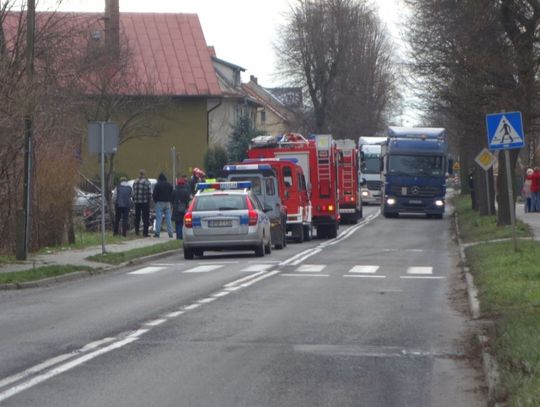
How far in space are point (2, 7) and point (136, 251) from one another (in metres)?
6.00

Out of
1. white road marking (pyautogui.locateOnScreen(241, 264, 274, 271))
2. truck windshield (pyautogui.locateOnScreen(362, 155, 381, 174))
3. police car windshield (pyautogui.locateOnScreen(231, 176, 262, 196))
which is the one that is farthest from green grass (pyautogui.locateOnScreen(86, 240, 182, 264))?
truck windshield (pyautogui.locateOnScreen(362, 155, 381, 174))

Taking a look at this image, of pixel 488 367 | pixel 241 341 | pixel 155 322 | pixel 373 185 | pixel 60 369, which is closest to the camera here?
pixel 488 367

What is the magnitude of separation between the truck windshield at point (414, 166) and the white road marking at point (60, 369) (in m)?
40.6

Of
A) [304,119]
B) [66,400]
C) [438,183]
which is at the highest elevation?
[304,119]

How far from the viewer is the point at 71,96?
3272cm

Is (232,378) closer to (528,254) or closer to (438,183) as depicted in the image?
(528,254)

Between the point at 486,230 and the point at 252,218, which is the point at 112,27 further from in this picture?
the point at 252,218

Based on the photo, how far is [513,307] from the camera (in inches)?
602

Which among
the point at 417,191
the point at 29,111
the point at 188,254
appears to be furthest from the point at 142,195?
the point at 417,191

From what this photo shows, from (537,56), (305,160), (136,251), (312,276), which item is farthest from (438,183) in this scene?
(312,276)

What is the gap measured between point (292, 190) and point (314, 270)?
38.9 feet

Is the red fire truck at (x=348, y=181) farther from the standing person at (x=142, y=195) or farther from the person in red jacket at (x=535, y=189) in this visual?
the standing person at (x=142, y=195)

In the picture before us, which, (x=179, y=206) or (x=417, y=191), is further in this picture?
(x=417, y=191)

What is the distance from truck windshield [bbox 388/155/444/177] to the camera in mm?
52656
